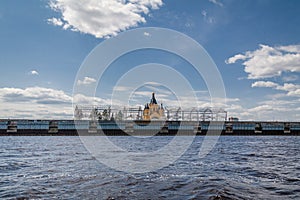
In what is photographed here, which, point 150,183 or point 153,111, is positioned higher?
point 153,111

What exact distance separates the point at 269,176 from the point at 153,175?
850 cm

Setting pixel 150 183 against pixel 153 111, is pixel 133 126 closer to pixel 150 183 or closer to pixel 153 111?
pixel 153 111

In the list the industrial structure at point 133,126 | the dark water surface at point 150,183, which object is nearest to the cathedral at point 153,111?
Result: the industrial structure at point 133,126

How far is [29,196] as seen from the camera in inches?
543

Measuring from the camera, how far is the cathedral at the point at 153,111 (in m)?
166

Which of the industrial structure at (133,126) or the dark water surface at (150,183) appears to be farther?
the industrial structure at (133,126)

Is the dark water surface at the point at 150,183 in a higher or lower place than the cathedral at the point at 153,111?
lower

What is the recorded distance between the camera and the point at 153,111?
553 ft

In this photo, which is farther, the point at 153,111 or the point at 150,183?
the point at 153,111

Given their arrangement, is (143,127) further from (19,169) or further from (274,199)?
(274,199)

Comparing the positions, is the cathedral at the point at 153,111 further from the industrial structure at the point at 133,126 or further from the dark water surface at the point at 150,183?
the dark water surface at the point at 150,183

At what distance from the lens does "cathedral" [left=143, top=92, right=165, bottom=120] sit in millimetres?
165625

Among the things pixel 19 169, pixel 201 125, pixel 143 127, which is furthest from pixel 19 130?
pixel 19 169

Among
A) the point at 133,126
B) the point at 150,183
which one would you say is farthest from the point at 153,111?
the point at 150,183
